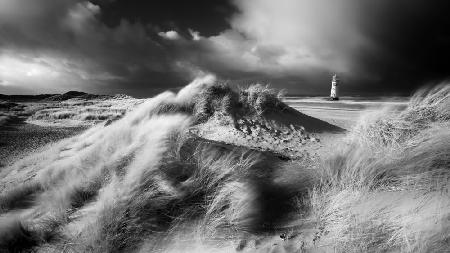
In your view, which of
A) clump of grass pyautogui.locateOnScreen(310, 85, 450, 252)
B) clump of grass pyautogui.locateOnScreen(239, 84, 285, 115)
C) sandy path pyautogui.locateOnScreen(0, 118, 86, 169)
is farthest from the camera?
clump of grass pyautogui.locateOnScreen(239, 84, 285, 115)

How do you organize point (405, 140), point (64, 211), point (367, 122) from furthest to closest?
1. point (367, 122)
2. point (405, 140)
3. point (64, 211)

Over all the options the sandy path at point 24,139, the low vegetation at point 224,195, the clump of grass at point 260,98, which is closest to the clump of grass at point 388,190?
the low vegetation at point 224,195

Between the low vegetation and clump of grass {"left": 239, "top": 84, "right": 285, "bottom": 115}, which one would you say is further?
clump of grass {"left": 239, "top": 84, "right": 285, "bottom": 115}

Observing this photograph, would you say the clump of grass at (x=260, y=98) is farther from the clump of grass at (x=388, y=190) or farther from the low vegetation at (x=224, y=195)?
the clump of grass at (x=388, y=190)

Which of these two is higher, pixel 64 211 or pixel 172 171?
pixel 172 171

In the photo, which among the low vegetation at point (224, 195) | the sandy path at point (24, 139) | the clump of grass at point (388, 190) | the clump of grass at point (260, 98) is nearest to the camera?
the clump of grass at point (388, 190)

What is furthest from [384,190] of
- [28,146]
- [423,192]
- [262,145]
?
[28,146]

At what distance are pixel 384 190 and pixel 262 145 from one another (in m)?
2.20

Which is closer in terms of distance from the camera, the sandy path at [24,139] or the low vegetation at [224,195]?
the low vegetation at [224,195]

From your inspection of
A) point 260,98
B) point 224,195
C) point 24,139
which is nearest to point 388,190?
point 224,195

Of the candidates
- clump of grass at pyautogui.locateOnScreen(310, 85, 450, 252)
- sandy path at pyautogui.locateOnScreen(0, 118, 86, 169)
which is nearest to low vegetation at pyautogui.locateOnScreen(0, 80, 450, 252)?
clump of grass at pyautogui.locateOnScreen(310, 85, 450, 252)

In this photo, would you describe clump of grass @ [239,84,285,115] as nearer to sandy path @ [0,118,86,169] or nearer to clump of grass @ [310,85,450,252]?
clump of grass @ [310,85,450,252]

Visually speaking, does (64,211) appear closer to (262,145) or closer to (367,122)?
(262,145)

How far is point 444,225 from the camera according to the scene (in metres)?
1.98
